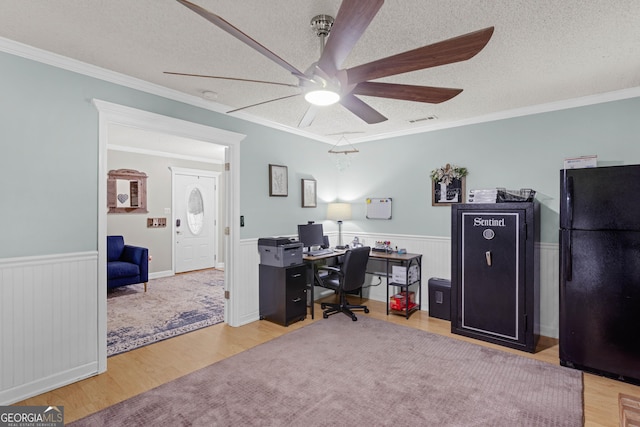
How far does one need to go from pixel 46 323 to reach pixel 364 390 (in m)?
2.47

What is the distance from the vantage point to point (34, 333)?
2342 mm

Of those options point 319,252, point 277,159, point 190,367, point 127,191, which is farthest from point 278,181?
point 127,191

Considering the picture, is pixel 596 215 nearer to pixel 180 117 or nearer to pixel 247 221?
pixel 247 221

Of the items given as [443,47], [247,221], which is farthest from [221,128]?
[443,47]

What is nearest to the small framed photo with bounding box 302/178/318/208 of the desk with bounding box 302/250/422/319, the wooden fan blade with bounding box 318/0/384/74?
the desk with bounding box 302/250/422/319

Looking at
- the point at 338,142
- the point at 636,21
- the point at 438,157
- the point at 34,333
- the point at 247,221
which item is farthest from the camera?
the point at 338,142

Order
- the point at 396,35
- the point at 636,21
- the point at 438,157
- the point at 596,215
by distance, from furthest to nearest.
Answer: the point at 438,157, the point at 596,215, the point at 396,35, the point at 636,21

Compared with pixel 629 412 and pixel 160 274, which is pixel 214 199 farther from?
pixel 629 412

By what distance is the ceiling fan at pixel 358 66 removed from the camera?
137 centimetres

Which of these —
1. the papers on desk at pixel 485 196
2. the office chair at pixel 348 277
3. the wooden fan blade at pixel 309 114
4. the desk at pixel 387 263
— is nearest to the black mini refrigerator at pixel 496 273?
the papers on desk at pixel 485 196

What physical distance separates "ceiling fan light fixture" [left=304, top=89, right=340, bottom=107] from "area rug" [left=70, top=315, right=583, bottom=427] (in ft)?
6.75

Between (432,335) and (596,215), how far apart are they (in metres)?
1.90

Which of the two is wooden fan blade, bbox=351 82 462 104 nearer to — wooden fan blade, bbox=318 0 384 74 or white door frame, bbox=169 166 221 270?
wooden fan blade, bbox=318 0 384 74

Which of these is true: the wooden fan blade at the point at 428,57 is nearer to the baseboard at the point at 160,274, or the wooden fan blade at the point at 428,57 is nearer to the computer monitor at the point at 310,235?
the computer monitor at the point at 310,235
